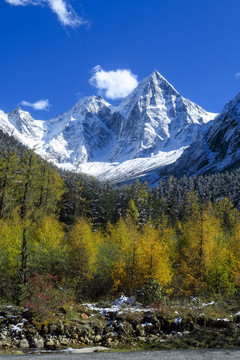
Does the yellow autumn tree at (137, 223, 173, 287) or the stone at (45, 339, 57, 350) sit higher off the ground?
the yellow autumn tree at (137, 223, 173, 287)

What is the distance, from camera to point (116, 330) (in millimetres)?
15539

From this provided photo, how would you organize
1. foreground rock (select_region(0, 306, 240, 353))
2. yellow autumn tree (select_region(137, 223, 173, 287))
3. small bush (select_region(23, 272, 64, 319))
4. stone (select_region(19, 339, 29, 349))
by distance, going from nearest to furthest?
stone (select_region(19, 339, 29, 349))
foreground rock (select_region(0, 306, 240, 353))
small bush (select_region(23, 272, 64, 319))
yellow autumn tree (select_region(137, 223, 173, 287))

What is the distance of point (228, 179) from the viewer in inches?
4163

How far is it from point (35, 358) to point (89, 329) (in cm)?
422

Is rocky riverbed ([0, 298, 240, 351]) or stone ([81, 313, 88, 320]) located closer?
rocky riverbed ([0, 298, 240, 351])

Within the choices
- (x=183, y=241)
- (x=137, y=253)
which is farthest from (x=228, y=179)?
(x=137, y=253)

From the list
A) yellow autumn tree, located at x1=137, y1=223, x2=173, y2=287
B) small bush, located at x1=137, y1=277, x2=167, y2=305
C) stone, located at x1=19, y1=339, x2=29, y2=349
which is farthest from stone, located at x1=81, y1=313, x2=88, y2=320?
yellow autumn tree, located at x1=137, y1=223, x2=173, y2=287

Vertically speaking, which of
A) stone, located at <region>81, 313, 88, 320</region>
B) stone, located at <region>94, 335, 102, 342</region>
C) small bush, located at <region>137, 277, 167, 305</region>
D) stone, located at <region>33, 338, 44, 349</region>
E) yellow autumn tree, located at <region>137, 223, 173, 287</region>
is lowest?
stone, located at <region>94, 335, 102, 342</region>

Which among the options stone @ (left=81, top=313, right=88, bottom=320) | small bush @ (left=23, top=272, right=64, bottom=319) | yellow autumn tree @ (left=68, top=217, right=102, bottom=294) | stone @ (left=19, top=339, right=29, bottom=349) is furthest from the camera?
yellow autumn tree @ (left=68, top=217, right=102, bottom=294)

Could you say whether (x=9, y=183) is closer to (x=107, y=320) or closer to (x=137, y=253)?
(x=137, y=253)

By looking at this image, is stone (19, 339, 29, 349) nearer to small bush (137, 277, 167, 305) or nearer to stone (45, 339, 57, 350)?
stone (45, 339, 57, 350)

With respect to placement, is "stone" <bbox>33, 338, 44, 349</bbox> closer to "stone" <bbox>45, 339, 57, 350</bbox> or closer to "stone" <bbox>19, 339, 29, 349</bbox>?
"stone" <bbox>45, 339, 57, 350</bbox>

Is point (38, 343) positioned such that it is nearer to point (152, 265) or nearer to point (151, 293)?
point (151, 293)

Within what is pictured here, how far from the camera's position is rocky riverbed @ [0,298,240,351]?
14039mm
